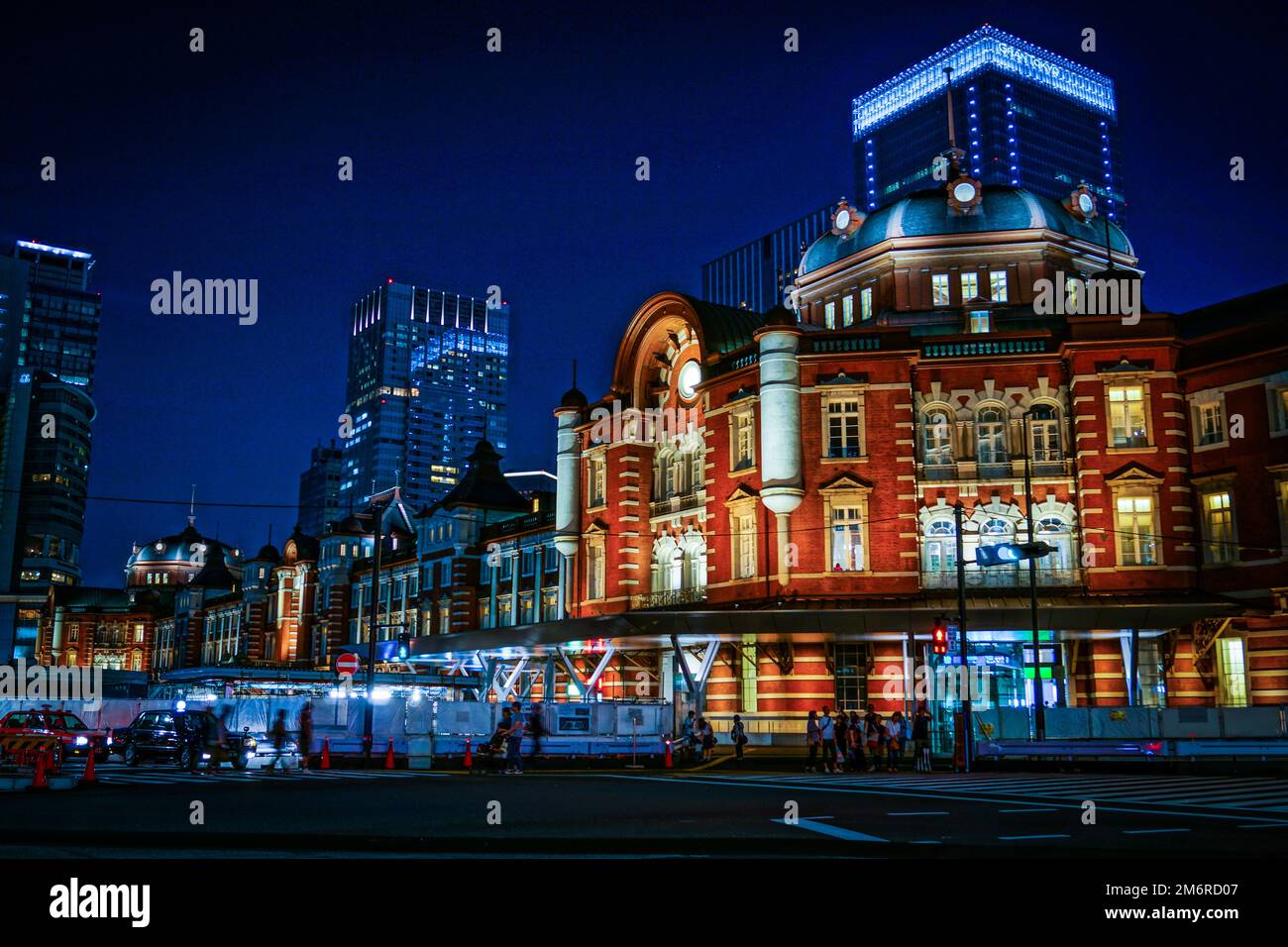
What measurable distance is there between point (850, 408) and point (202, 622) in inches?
3825

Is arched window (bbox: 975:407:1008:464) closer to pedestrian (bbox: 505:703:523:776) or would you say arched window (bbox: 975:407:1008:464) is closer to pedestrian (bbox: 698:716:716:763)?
pedestrian (bbox: 698:716:716:763)

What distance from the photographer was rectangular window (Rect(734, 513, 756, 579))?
4631 cm

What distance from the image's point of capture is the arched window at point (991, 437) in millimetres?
44031

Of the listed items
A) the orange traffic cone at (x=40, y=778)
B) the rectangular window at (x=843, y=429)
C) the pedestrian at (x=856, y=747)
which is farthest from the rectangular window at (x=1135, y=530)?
the orange traffic cone at (x=40, y=778)

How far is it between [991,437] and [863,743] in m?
14.8

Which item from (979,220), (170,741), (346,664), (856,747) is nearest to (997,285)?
(979,220)

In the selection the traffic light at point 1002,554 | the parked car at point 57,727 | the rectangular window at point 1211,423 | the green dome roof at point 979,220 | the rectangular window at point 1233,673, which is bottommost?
the parked car at point 57,727

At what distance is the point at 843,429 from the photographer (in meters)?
44.8

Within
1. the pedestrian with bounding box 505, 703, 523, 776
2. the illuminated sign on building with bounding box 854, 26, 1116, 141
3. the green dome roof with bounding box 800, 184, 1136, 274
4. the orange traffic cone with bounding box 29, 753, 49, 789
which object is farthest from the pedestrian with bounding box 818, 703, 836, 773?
the illuminated sign on building with bounding box 854, 26, 1116, 141

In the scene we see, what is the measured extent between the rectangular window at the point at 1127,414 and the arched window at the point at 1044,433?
6.55 feet

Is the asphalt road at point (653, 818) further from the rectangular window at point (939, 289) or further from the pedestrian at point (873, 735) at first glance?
the rectangular window at point (939, 289)

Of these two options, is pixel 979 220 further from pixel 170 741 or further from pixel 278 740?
pixel 170 741
